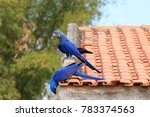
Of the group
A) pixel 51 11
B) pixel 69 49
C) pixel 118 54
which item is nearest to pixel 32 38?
pixel 51 11

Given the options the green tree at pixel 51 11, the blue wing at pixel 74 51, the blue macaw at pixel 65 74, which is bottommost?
the blue macaw at pixel 65 74

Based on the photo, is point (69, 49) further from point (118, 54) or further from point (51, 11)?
point (51, 11)

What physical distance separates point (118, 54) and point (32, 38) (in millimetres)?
13509

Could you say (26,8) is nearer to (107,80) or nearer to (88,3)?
(88,3)

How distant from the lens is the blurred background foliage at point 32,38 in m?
22.1

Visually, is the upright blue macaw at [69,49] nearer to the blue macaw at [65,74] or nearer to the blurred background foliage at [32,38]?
the blue macaw at [65,74]

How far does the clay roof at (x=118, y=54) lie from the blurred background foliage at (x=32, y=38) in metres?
9.35

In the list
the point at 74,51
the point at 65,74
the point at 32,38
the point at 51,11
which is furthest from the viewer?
the point at 51,11

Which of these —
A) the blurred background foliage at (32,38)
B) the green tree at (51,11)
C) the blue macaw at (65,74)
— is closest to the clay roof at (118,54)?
the blue macaw at (65,74)

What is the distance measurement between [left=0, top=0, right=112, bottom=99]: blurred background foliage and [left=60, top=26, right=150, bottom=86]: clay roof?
9347 mm

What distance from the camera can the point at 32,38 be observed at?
80.1ft

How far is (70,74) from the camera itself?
961 centimetres

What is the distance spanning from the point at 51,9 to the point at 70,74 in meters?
15.9

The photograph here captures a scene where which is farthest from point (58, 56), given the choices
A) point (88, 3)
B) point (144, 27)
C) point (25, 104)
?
point (25, 104)
